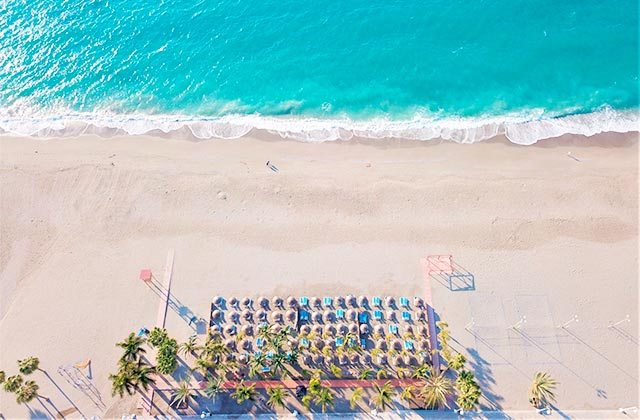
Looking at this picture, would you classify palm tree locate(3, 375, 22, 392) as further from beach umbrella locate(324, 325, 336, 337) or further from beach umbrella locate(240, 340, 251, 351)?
beach umbrella locate(324, 325, 336, 337)

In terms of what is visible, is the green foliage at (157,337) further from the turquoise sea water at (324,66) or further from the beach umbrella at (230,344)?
the turquoise sea water at (324,66)

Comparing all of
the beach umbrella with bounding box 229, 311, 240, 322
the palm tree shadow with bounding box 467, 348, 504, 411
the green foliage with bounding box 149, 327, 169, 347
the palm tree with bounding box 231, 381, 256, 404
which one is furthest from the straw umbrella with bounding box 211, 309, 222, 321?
the palm tree shadow with bounding box 467, 348, 504, 411

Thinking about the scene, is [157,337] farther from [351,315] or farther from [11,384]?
[351,315]

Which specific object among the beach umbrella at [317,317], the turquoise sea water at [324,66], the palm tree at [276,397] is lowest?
the palm tree at [276,397]

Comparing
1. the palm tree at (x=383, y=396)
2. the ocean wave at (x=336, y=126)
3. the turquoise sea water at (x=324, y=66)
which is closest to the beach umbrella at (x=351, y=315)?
the palm tree at (x=383, y=396)

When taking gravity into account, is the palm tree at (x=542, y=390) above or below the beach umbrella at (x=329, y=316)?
below

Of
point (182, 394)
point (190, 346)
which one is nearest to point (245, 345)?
point (190, 346)
